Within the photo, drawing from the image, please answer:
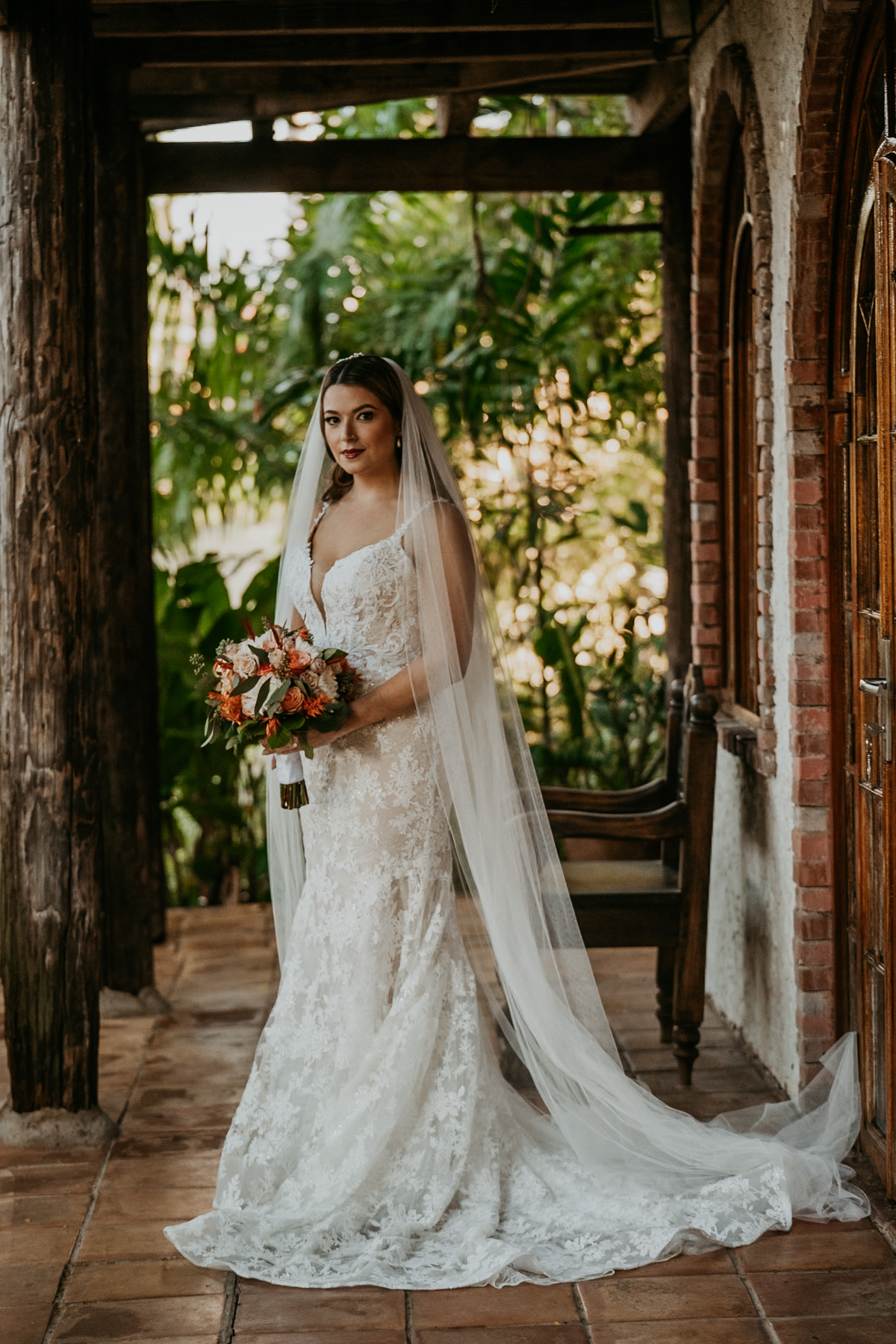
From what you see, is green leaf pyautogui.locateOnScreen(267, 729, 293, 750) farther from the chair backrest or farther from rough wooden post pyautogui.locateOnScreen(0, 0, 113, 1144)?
the chair backrest

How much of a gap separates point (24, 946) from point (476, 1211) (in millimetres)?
1530

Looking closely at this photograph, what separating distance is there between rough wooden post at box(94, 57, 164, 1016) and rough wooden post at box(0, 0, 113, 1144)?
133cm

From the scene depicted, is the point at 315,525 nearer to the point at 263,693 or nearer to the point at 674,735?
the point at 263,693

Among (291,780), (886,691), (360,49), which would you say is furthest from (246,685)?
(360,49)

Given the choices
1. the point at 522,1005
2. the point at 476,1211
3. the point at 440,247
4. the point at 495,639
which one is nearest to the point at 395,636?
the point at 495,639

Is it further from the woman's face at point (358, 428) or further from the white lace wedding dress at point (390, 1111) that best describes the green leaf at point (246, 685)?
the woman's face at point (358, 428)

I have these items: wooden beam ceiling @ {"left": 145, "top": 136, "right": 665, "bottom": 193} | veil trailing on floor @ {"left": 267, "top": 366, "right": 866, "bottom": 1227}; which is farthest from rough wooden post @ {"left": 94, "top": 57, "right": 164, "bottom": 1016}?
veil trailing on floor @ {"left": 267, "top": 366, "right": 866, "bottom": 1227}

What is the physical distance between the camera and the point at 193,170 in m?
5.86

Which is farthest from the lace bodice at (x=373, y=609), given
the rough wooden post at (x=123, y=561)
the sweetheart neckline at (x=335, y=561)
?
the rough wooden post at (x=123, y=561)

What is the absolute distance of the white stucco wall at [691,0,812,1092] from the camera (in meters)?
3.94

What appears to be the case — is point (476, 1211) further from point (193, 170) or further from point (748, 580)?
point (193, 170)

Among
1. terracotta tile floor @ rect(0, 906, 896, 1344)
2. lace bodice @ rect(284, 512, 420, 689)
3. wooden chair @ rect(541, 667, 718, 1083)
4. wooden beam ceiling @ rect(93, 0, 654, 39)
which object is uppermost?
wooden beam ceiling @ rect(93, 0, 654, 39)

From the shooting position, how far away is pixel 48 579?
3.94 meters

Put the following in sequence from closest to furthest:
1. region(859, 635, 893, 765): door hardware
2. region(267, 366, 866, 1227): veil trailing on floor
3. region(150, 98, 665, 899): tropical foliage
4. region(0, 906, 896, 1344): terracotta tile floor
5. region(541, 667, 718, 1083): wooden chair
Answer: region(0, 906, 896, 1344): terracotta tile floor, region(859, 635, 893, 765): door hardware, region(267, 366, 866, 1227): veil trailing on floor, region(541, 667, 718, 1083): wooden chair, region(150, 98, 665, 899): tropical foliage
